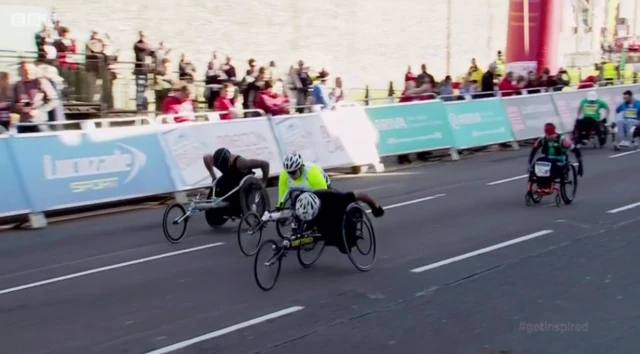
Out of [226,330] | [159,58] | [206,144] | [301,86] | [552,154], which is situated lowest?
[226,330]

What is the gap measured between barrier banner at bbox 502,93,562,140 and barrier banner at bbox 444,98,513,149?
1.20 ft

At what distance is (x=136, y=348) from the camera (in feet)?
24.6

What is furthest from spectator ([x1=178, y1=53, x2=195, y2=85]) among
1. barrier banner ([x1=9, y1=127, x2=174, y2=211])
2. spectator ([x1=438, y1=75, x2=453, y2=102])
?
barrier banner ([x1=9, y1=127, x2=174, y2=211])

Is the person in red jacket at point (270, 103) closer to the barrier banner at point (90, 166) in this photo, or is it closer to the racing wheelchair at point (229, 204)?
the barrier banner at point (90, 166)

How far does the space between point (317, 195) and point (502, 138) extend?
15110 mm

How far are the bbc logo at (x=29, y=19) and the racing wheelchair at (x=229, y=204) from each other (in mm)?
11335

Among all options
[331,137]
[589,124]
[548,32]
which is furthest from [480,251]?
[548,32]

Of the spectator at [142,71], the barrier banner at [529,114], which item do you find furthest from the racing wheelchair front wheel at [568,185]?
the spectator at [142,71]

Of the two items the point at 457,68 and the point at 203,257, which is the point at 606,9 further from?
the point at 203,257

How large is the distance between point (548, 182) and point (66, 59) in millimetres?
10836

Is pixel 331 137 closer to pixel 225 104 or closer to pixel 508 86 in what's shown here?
pixel 225 104

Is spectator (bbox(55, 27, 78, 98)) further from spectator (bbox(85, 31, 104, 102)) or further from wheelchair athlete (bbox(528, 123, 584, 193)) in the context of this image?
wheelchair athlete (bbox(528, 123, 584, 193))

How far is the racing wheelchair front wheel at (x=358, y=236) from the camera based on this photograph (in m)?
10.0

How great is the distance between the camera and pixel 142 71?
22.1 m
